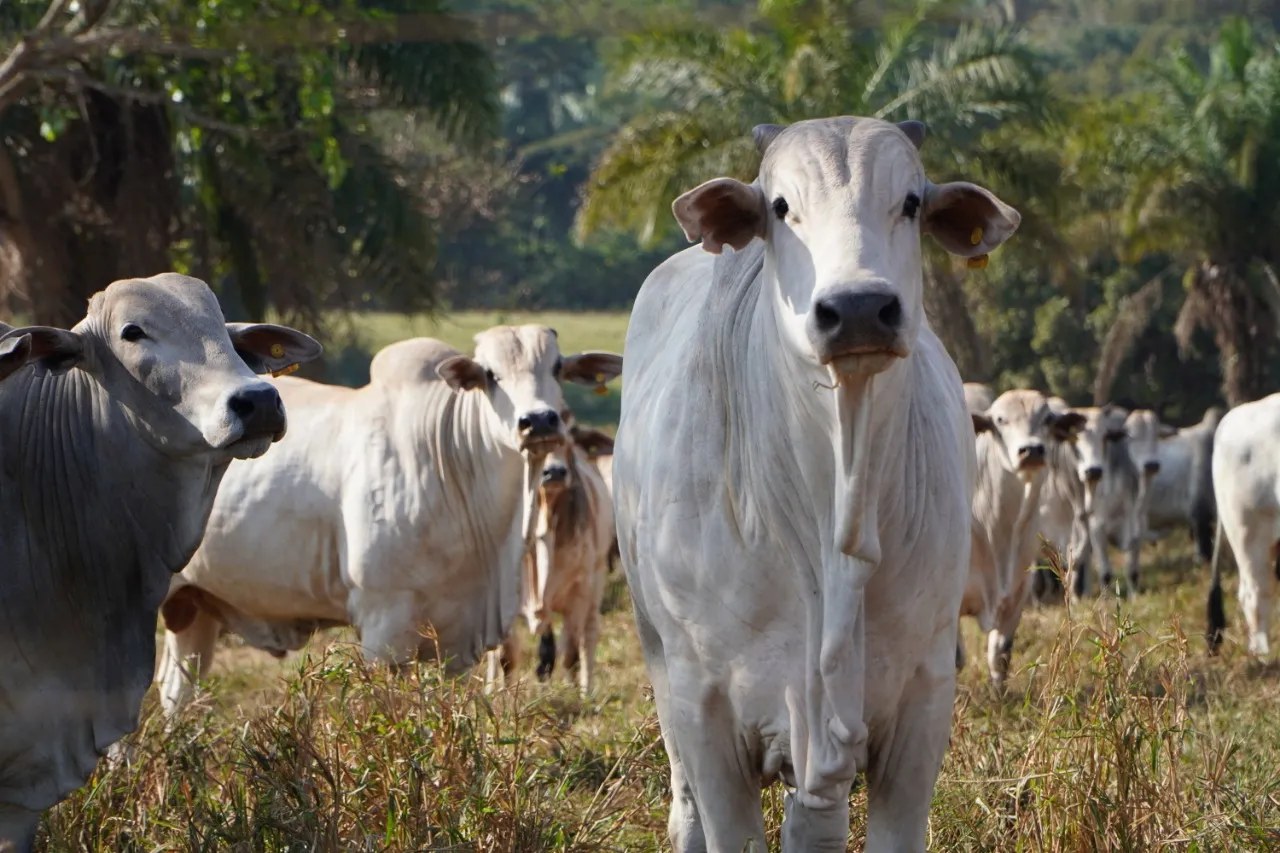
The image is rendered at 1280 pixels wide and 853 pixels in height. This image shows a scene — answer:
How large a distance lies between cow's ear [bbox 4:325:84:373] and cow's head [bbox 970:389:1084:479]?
6840 mm

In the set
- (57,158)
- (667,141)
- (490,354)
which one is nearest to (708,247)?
Answer: (490,354)

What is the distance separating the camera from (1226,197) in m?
22.9

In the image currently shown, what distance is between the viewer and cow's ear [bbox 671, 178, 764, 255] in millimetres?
3736

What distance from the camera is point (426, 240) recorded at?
1611 centimetres

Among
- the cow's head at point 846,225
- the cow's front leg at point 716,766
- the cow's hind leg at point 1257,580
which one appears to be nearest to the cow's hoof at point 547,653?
the cow's hind leg at point 1257,580

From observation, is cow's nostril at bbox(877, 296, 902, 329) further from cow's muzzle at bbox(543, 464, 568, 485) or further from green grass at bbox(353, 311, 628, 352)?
green grass at bbox(353, 311, 628, 352)

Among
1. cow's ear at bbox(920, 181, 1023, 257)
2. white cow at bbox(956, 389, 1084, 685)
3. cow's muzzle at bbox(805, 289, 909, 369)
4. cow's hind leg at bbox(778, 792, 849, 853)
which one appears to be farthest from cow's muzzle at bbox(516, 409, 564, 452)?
cow's muzzle at bbox(805, 289, 909, 369)

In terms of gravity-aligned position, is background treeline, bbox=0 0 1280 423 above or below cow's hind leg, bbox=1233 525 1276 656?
above

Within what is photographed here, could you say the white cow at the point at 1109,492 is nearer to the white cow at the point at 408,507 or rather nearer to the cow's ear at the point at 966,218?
the white cow at the point at 408,507

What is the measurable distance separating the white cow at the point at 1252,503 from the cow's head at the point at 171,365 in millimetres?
7758

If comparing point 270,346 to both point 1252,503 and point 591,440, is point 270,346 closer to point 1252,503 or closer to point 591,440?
point 591,440

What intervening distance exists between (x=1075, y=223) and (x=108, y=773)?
19214 millimetres

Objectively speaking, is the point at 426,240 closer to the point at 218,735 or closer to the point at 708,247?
the point at 218,735

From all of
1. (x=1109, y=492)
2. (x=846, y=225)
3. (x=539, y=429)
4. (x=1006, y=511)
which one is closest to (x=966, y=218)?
(x=846, y=225)
